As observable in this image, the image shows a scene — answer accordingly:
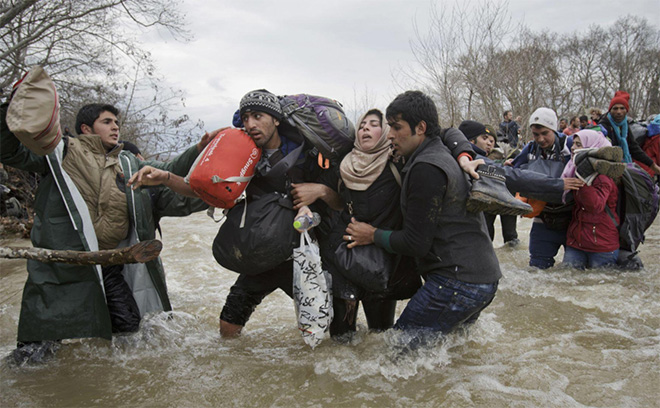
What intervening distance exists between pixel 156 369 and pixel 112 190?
1.29 metres

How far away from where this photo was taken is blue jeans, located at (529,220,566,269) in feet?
17.6

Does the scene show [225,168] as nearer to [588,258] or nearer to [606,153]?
[606,153]

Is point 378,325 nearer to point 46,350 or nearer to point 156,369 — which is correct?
point 156,369

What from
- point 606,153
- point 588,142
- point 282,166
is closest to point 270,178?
point 282,166

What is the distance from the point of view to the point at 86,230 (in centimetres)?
321

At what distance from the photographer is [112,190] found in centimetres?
337

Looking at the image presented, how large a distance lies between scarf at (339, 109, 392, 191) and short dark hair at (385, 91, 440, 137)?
191mm

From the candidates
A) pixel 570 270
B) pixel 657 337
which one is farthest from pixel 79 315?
pixel 570 270

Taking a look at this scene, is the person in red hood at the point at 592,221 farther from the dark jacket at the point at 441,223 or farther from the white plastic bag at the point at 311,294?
the white plastic bag at the point at 311,294

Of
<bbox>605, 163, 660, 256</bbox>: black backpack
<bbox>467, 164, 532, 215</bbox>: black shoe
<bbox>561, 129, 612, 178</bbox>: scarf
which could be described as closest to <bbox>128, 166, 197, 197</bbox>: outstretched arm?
<bbox>467, 164, 532, 215</bbox>: black shoe

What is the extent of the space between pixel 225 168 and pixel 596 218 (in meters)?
3.94

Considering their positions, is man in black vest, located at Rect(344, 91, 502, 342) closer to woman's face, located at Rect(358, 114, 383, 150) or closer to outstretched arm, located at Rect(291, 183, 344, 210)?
woman's face, located at Rect(358, 114, 383, 150)

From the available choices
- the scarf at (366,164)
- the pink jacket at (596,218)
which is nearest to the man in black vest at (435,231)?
the scarf at (366,164)

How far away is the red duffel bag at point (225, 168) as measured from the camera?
285 cm
